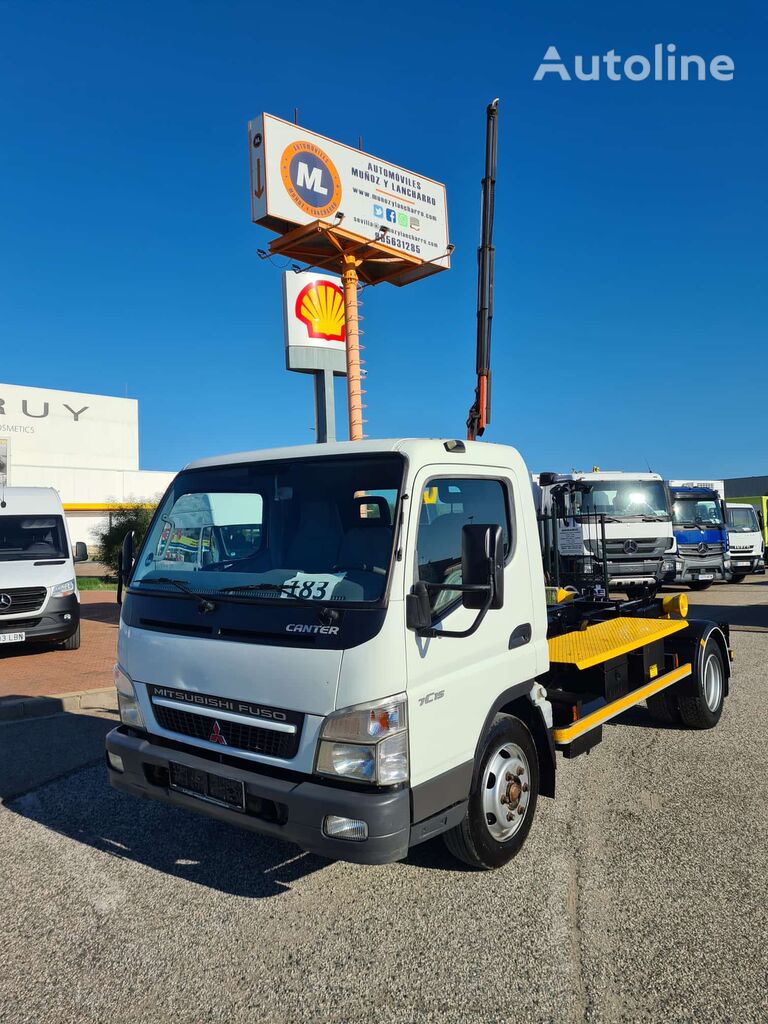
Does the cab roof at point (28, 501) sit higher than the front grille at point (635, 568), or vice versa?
the cab roof at point (28, 501)

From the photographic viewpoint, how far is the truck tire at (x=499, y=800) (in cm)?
346

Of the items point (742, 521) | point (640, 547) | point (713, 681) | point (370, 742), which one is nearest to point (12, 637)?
point (370, 742)

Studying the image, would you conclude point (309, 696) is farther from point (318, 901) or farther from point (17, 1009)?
point (17, 1009)

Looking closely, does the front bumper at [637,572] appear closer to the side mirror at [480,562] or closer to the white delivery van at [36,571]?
the white delivery van at [36,571]

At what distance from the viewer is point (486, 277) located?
34.4 ft

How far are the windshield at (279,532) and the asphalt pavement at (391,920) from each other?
4.74ft

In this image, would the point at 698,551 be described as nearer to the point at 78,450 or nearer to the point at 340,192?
the point at 340,192

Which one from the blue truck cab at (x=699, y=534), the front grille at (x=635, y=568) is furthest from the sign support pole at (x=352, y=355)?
the blue truck cab at (x=699, y=534)

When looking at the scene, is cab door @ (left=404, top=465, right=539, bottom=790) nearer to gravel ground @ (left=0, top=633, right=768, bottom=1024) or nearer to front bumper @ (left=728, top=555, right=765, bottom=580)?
gravel ground @ (left=0, top=633, right=768, bottom=1024)

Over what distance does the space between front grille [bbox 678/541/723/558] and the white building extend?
1581 inches

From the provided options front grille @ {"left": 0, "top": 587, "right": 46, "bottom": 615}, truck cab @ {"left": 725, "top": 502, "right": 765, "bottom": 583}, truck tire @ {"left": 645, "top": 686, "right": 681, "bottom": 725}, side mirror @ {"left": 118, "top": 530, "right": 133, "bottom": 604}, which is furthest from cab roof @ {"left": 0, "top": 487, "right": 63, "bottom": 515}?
truck cab @ {"left": 725, "top": 502, "right": 765, "bottom": 583}

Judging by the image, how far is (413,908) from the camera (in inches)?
132

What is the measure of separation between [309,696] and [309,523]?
0.95 m

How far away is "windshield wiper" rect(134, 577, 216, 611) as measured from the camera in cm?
345
